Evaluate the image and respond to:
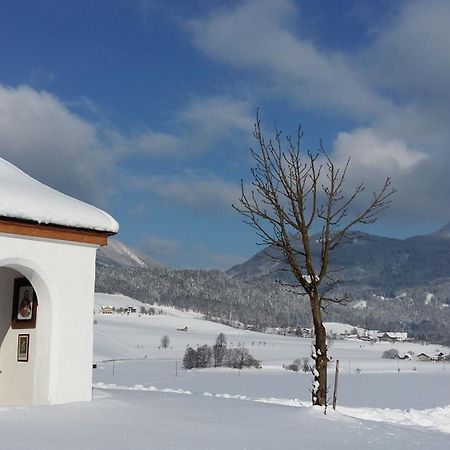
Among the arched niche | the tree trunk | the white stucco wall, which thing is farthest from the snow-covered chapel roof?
the tree trunk

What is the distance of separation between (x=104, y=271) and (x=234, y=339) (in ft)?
229

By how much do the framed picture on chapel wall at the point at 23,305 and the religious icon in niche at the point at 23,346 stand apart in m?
0.18

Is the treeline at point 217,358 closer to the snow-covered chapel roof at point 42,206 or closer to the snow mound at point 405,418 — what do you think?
the snow mound at point 405,418

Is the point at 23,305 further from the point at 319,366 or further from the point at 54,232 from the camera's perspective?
the point at 319,366

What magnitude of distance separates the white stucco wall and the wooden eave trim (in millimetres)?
102

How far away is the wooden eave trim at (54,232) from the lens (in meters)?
10.3

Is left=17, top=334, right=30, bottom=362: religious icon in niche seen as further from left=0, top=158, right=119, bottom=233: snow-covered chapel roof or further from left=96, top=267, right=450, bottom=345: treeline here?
left=96, top=267, right=450, bottom=345: treeline

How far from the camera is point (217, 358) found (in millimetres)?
75750

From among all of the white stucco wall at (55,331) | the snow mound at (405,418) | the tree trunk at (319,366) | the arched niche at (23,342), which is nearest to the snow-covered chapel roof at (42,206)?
the white stucco wall at (55,331)

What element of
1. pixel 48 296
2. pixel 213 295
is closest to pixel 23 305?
pixel 48 296

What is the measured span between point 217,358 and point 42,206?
6683cm

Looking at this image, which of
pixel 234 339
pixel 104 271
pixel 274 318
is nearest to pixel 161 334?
pixel 234 339

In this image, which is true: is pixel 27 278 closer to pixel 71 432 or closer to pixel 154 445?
pixel 71 432

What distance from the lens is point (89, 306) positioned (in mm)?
11500
